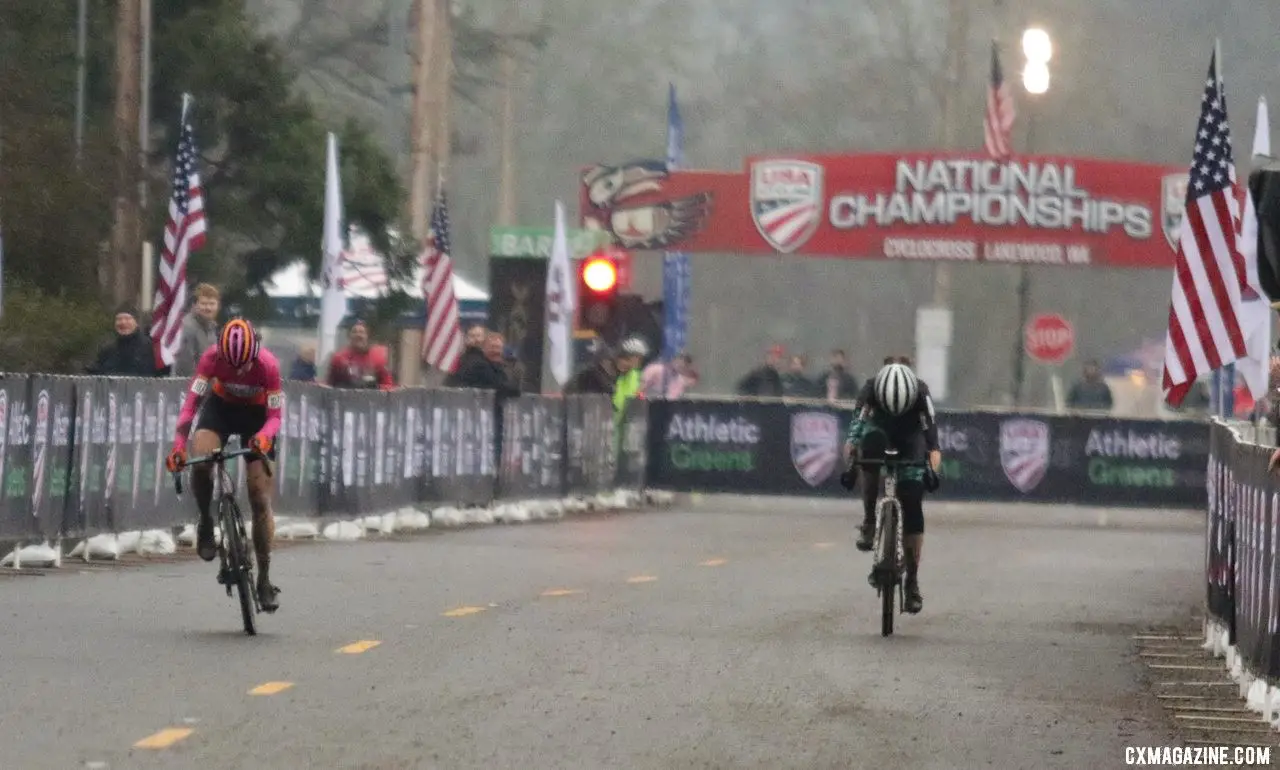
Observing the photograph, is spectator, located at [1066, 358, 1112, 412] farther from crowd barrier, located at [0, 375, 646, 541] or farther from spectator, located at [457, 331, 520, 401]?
spectator, located at [457, 331, 520, 401]

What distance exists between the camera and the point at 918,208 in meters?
39.5

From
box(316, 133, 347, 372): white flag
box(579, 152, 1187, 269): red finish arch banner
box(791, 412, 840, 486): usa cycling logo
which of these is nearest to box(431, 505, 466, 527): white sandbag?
box(316, 133, 347, 372): white flag

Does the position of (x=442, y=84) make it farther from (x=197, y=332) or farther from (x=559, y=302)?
(x=197, y=332)

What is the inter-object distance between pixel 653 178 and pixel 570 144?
54.5 metres

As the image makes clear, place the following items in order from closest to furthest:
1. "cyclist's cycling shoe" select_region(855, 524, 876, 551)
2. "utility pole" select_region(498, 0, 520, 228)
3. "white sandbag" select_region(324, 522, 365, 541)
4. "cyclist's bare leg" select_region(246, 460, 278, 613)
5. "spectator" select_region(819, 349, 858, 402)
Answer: "cyclist's bare leg" select_region(246, 460, 278, 613), "cyclist's cycling shoe" select_region(855, 524, 876, 551), "white sandbag" select_region(324, 522, 365, 541), "spectator" select_region(819, 349, 858, 402), "utility pole" select_region(498, 0, 520, 228)

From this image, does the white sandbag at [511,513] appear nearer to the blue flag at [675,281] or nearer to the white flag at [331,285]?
the white flag at [331,285]

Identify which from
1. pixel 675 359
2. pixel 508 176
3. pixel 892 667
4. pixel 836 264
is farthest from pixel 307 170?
pixel 836 264

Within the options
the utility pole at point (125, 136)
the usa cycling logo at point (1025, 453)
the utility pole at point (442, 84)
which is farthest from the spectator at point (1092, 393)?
the utility pole at point (125, 136)

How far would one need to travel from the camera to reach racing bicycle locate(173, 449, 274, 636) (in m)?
13.8

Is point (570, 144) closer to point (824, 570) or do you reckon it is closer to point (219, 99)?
point (219, 99)

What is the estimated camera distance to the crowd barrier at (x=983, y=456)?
3294cm

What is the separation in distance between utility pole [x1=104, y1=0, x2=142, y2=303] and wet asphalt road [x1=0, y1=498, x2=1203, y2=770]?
918cm

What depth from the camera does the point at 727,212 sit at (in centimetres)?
4000

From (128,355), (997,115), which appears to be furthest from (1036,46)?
(997,115)
